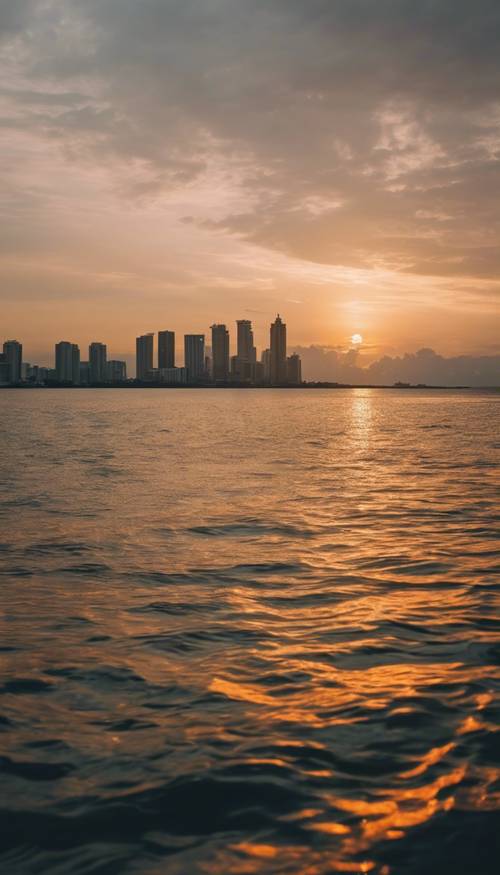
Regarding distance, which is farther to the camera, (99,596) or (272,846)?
(99,596)

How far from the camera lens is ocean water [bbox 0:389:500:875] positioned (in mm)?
5914

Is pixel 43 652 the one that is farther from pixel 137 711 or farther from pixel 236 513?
pixel 236 513

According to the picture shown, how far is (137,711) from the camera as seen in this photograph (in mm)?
8141

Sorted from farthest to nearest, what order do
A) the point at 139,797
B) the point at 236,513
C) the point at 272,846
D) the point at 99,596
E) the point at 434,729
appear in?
1. the point at 236,513
2. the point at 99,596
3. the point at 434,729
4. the point at 139,797
5. the point at 272,846

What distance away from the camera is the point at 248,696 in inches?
338

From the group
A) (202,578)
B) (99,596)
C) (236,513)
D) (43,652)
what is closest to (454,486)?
(236,513)

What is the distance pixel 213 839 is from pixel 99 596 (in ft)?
24.3

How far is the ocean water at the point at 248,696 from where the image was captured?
5.91 metres

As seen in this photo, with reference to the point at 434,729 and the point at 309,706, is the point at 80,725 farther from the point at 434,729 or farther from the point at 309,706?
the point at 434,729

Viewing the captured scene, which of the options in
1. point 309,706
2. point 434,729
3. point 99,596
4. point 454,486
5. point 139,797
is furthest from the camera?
point 454,486

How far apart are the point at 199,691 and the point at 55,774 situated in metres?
2.23

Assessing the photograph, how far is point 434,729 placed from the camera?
774 cm

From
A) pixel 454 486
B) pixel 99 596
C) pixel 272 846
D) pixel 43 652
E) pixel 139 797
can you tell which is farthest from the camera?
pixel 454 486

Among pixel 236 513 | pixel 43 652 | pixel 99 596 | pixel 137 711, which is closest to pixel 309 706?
pixel 137 711
